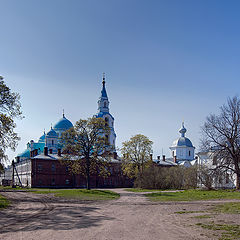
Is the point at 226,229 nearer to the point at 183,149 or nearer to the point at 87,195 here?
the point at 87,195

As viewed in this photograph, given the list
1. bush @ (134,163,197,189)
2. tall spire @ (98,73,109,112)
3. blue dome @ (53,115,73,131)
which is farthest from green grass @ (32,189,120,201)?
tall spire @ (98,73,109,112)

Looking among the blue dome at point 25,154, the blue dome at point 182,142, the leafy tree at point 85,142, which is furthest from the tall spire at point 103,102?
the leafy tree at point 85,142

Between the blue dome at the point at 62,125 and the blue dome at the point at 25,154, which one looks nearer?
the blue dome at the point at 62,125

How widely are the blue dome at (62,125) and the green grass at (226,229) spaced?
65942 mm

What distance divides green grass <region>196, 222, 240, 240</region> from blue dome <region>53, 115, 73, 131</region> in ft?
216

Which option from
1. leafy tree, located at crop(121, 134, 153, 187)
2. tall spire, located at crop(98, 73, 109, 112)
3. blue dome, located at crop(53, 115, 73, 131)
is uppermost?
tall spire, located at crop(98, 73, 109, 112)

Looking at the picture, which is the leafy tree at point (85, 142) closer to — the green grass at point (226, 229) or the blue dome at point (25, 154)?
the green grass at point (226, 229)

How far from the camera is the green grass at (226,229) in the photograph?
30.9ft

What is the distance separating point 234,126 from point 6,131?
26227mm

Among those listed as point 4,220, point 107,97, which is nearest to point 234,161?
point 4,220

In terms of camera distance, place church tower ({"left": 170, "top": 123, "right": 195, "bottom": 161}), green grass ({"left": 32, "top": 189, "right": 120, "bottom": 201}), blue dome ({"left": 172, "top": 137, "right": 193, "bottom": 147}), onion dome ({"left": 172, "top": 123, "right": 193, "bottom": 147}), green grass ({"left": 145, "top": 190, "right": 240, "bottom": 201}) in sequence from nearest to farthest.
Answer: green grass ({"left": 145, "top": 190, "right": 240, "bottom": 201})
green grass ({"left": 32, "top": 189, "right": 120, "bottom": 201})
church tower ({"left": 170, "top": 123, "right": 195, "bottom": 161})
blue dome ({"left": 172, "top": 137, "right": 193, "bottom": 147})
onion dome ({"left": 172, "top": 123, "right": 193, "bottom": 147})

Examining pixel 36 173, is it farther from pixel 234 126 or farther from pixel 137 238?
pixel 137 238

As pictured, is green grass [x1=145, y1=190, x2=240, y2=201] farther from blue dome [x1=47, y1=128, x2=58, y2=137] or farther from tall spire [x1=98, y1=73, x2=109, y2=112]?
tall spire [x1=98, y1=73, x2=109, y2=112]

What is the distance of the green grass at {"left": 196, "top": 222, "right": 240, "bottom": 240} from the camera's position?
9.42m
